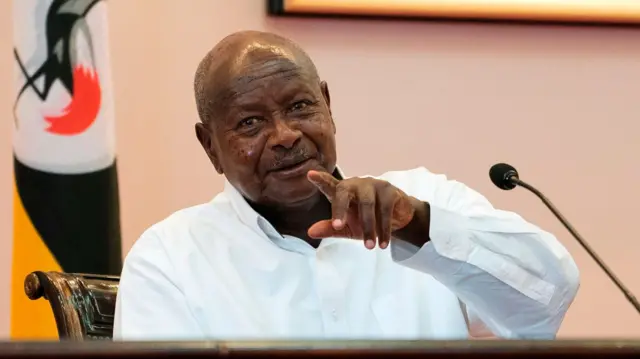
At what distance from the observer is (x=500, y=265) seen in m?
1.68

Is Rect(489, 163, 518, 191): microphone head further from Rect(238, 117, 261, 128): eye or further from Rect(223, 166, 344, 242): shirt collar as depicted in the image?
Rect(238, 117, 261, 128): eye

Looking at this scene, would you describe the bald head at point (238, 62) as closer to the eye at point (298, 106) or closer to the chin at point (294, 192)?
the eye at point (298, 106)

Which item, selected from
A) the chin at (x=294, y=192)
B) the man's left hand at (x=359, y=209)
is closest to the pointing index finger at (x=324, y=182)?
the man's left hand at (x=359, y=209)

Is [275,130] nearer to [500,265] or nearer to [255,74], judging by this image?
[255,74]

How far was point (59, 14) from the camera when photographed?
2.29 m

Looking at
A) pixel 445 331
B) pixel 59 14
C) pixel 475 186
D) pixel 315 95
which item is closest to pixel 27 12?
pixel 59 14

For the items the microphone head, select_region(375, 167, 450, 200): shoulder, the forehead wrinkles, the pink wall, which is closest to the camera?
the microphone head

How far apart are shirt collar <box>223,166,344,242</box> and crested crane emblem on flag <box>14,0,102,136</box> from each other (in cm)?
55

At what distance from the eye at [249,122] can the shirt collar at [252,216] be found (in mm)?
149

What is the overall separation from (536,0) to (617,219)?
0.75 meters

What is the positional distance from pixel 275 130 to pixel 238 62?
Result: 0.53 ft

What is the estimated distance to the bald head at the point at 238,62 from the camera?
1.91m

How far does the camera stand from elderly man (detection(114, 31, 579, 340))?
169 cm

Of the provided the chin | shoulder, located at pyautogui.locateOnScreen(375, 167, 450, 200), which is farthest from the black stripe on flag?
shoulder, located at pyautogui.locateOnScreen(375, 167, 450, 200)
